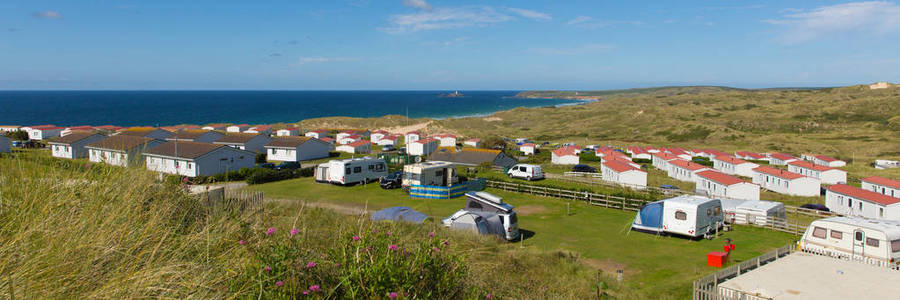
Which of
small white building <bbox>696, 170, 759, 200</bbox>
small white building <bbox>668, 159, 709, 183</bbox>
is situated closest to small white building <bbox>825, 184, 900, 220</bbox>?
small white building <bbox>696, 170, 759, 200</bbox>

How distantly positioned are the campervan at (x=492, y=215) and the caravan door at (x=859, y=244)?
9.95 m

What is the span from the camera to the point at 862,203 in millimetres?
24984

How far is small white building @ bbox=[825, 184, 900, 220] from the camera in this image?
76.3ft

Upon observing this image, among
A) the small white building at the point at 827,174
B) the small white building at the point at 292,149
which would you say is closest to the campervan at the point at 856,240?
the small white building at the point at 827,174

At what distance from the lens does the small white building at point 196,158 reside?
34.6 m

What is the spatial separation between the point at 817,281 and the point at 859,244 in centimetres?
496

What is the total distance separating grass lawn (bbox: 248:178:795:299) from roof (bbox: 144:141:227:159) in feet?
35.1

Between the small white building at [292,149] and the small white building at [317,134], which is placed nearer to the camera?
the small white building at [292,149]

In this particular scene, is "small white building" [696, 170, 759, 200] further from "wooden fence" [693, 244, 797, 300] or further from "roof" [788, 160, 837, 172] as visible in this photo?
"wooden fence" [693, 244, 797, 300]

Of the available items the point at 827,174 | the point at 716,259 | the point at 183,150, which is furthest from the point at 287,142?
the point at 827,174

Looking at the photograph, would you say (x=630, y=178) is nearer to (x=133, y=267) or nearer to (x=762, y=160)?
(x=762, y=160)

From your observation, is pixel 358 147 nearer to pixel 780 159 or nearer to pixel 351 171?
pixel 351 171

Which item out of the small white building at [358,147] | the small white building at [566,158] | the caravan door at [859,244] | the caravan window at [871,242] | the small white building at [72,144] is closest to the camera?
the caravan window at [871,242]

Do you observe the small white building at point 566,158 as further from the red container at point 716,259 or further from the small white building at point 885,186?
the red container at point 716,259
